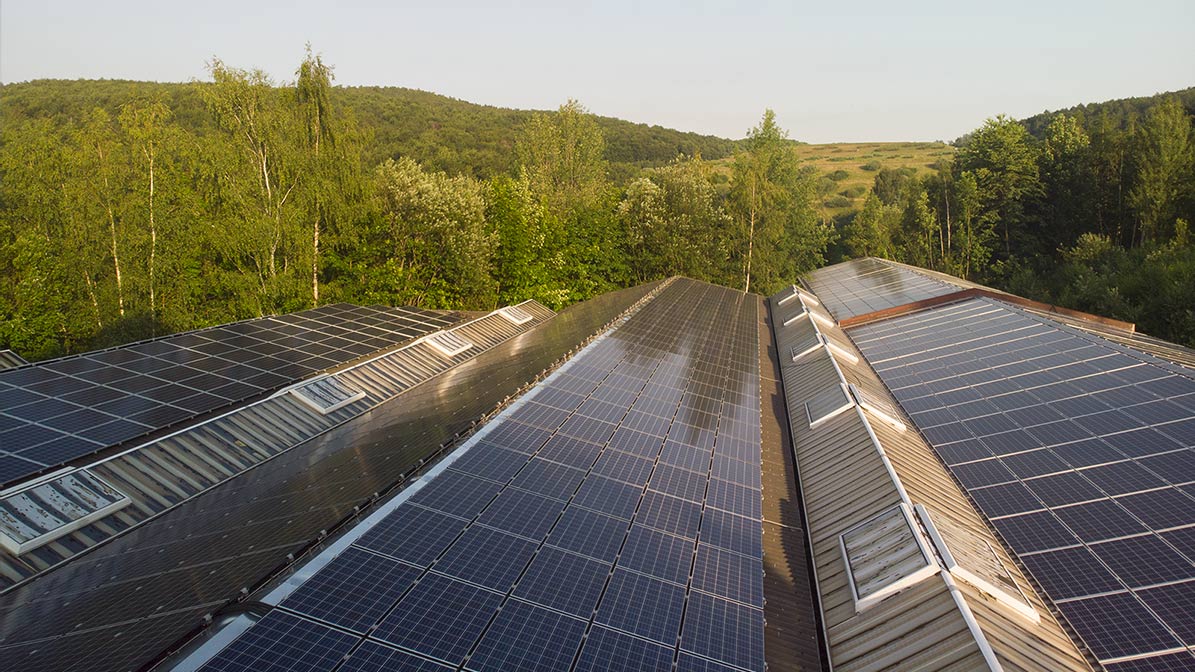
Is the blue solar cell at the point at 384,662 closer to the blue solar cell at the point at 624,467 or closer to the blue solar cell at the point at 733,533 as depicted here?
the blue solar cell at the point at 733,533

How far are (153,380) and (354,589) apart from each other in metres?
15.5

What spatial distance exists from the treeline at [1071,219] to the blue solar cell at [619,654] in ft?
150

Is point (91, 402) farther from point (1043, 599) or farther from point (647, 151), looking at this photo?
point (647, 151)

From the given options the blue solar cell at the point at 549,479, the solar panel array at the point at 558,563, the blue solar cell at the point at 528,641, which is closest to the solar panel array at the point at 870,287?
the solar panel array at the point at 558,563

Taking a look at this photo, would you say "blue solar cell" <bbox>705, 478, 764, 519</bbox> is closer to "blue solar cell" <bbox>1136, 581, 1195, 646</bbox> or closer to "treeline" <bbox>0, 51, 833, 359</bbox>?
"blue solar cell" <bbox>1136, 581, 1195, 646</bbox>

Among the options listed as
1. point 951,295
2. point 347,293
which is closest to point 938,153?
point 951,295

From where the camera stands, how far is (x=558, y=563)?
11.1 m

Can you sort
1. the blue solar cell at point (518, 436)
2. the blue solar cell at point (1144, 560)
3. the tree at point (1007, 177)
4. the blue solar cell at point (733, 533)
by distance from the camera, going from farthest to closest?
1. the tree at point (1007, 177)
2. the blue solar cell at point (518, 436)
3. the blue solar cell at point (733, 533)
4. the blue solar cell at point (1144, 560)

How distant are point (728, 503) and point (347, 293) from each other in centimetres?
4025

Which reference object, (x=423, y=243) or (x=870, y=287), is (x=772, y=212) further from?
(x=423, y=243)

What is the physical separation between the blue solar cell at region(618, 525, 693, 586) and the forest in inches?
1378

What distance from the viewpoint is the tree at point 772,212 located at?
203 ft

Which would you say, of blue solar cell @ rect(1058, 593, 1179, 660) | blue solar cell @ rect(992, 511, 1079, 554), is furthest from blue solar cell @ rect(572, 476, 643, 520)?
blue solar cell @ rect(992, 511, 1079, 554)

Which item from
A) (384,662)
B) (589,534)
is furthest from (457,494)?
(384,662)
